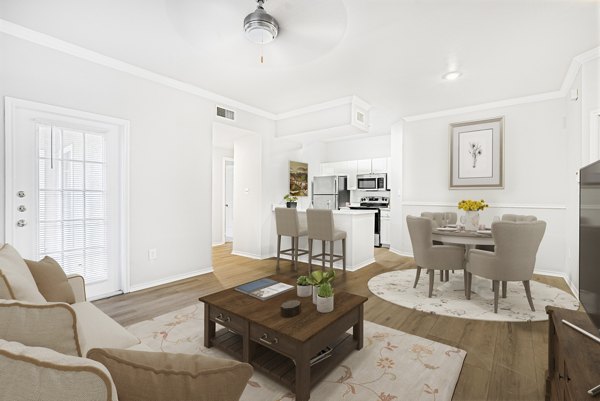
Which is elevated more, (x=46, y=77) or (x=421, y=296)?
(x=46, y=77)

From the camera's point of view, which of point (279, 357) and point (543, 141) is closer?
point (279, 357)

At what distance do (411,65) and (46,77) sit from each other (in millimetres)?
3792

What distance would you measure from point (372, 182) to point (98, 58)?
17.6ft

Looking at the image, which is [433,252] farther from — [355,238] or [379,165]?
[379,165]

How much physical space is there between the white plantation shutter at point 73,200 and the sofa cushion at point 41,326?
109 inches

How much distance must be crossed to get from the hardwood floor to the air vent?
239 centimetres

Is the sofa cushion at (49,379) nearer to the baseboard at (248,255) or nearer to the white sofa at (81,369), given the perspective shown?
the white sofa at (81,369)

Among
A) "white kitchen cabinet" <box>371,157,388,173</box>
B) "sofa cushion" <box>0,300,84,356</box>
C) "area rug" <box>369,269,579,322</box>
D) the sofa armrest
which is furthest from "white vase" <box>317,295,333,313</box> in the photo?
"white kitchen cabinet" <box>371,157,388,173</box>

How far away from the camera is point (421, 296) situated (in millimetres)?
3279

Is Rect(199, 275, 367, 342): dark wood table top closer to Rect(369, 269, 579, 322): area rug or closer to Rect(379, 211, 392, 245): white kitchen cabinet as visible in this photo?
Rect(369, 269, 579, 322): area rug

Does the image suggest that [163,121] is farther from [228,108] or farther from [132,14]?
[132,14]

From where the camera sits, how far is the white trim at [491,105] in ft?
13.6

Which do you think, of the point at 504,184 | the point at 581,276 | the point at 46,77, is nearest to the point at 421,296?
the point at 581,276

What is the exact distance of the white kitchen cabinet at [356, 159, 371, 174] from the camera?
686cm
